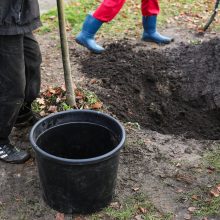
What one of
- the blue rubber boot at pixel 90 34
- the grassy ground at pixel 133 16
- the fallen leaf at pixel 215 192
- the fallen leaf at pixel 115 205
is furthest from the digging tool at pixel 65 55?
the grassy ground at pixel 133 16

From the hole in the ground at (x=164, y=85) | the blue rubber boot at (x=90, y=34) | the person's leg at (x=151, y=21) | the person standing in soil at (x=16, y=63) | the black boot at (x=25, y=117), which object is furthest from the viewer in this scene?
the person's leg at (x=151, y=21)

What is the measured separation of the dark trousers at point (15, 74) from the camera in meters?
3.42

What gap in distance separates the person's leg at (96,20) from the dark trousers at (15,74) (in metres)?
2.12

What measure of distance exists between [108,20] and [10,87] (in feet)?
8.85

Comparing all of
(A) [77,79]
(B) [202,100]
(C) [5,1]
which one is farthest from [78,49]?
(C) [5,1]

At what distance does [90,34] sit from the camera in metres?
6.11

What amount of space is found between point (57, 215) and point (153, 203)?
0.78m

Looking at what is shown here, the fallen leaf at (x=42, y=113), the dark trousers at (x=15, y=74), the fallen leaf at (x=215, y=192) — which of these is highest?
the dark trousers at (x=15, y=74)

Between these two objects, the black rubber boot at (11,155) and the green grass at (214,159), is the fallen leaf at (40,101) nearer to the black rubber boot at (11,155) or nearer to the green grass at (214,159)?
the black rubber boot at (11,155)

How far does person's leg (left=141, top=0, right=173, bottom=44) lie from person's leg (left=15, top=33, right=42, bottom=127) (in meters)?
2.71

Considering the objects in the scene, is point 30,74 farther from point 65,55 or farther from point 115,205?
point 115,205

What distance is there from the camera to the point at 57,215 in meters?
3.45

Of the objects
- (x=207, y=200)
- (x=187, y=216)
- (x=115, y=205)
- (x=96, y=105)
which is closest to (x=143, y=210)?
(x=115, y=205)

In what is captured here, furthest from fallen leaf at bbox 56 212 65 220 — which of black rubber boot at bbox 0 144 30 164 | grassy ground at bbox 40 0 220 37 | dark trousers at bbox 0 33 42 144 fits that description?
grassy ground at bbox 40 0 220 37
